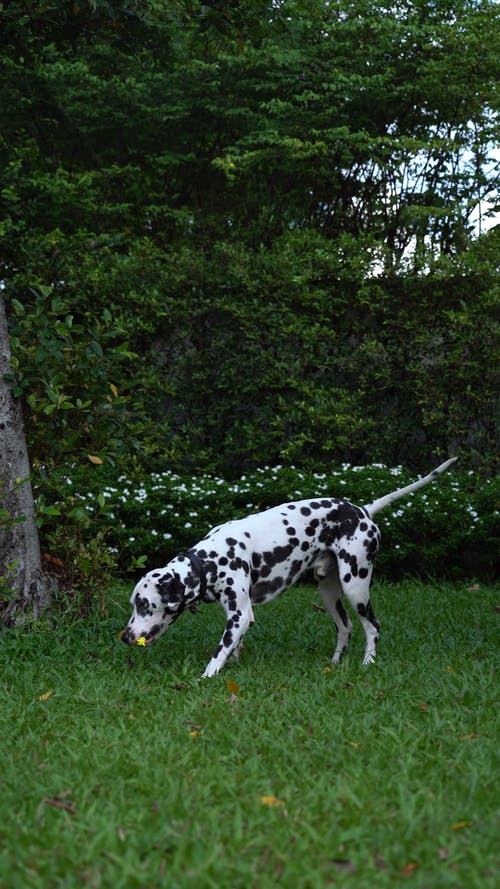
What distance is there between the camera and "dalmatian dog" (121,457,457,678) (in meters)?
5.46

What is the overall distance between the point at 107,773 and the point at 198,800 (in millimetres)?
520

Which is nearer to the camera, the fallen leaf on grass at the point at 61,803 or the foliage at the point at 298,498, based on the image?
the fallen leaf on grass at the point at 61,803

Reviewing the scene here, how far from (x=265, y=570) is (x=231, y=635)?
562mm

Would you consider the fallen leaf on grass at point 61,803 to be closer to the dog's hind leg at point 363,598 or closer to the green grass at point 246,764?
the green grass at point 246,764

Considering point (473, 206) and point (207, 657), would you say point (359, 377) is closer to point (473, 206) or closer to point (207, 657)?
point (473, 206)

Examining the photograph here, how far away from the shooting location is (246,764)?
389 cm

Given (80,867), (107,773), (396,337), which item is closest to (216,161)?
(396,337)

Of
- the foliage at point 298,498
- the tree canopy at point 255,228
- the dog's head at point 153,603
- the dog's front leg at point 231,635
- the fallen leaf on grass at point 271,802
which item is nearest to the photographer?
the fallen leaf on grass at point 271,802

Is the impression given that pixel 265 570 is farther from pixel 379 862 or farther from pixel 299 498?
pixel 299 498

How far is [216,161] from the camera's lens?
12.5m

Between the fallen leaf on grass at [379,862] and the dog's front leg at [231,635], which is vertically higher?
the fallen leaf on grass at [379,862]

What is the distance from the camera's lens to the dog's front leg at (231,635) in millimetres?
5520

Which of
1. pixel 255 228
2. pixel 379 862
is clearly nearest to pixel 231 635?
pixel 379 862

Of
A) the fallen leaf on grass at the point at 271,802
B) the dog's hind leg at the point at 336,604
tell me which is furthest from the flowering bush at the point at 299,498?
the fallen leaf on grass at the point at 271,802
